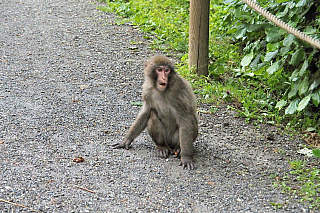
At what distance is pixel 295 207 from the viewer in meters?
4.31

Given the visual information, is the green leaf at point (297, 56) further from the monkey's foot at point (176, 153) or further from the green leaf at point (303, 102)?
the monkey's foot at point (176, 153)

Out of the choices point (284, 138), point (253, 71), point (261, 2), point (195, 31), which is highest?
point (261, 2)

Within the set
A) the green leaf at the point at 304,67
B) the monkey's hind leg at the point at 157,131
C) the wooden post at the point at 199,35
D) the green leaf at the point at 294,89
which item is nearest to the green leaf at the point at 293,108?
the green leaf at the point at 294,89

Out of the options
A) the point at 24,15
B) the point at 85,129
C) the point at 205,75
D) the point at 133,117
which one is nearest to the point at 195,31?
the point at 205,75

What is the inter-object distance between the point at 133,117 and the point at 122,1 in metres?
5.69

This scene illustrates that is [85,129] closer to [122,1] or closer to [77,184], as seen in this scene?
[77,184]

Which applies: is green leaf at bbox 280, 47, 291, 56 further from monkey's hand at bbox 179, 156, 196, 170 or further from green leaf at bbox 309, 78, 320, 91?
monkey's hand at bbox 179, 156, 196, 170

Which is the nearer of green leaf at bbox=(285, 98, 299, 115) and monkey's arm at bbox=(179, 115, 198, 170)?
monkey's arm at bbox=(179, 115, 198, 170)

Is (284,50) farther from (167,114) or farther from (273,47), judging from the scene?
(167,114)

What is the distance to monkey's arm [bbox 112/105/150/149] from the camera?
5.55 m

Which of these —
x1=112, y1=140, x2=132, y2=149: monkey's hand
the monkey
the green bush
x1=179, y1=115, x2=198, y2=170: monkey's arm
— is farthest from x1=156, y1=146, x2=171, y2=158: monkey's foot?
the green bush

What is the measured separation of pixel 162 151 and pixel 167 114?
450 millimetres

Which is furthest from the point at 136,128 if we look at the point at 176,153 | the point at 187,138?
the point at 187,138

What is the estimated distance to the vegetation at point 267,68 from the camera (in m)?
5.62
